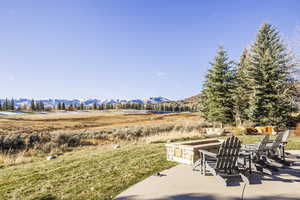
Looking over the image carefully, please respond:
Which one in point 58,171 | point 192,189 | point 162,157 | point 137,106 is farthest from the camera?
point 137,106

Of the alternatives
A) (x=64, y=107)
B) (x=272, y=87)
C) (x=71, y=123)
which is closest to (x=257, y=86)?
(x=272, y=87)

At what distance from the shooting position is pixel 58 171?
17.0ft

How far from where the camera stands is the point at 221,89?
16844 mm

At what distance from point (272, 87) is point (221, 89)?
3.60m

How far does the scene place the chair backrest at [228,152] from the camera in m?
3.81

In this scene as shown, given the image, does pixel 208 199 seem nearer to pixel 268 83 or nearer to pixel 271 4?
pixel 271 4

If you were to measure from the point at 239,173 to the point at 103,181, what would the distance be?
8.82 ft

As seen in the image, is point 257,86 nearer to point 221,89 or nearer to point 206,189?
point 221,89

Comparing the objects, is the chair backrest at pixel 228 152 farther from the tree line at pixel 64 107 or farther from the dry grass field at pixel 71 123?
the tree line at pixel 64 107

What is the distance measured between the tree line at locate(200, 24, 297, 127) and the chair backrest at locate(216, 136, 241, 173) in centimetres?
1273

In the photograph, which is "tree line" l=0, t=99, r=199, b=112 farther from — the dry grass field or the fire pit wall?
the fire pit wall

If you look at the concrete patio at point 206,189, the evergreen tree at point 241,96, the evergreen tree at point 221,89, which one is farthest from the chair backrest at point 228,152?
the evergreen tree at point 241,96

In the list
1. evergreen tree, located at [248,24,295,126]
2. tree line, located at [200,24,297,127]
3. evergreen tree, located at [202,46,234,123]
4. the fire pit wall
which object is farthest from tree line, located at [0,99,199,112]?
the fire pit wall

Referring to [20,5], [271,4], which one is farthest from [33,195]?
[271,4]
